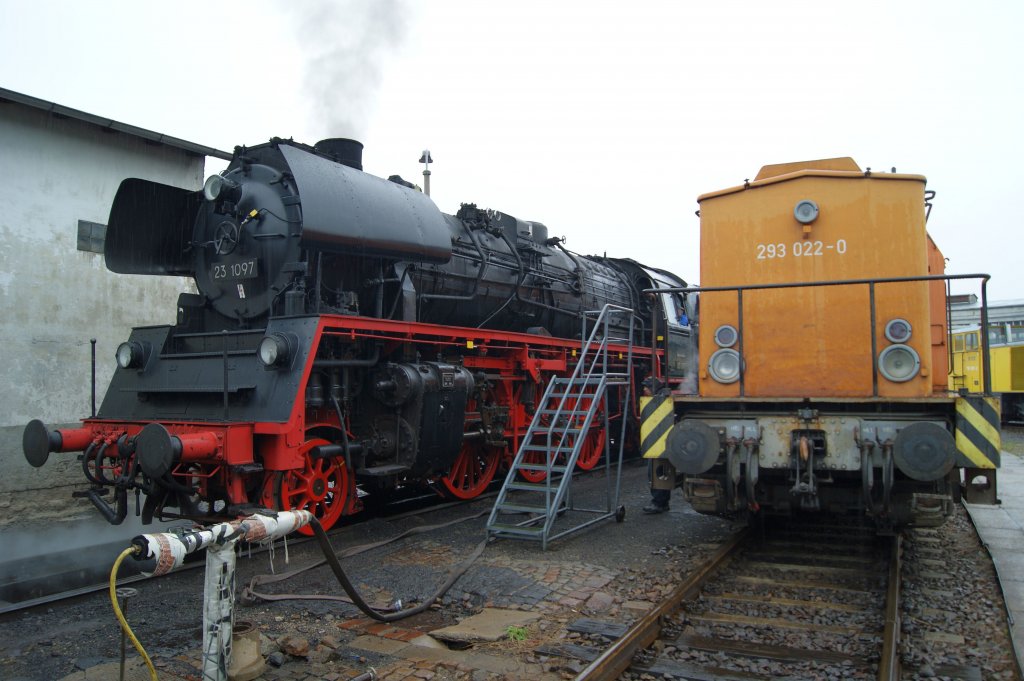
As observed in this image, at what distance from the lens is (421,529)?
23.4 ft

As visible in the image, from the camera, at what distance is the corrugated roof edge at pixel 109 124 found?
9555 mm

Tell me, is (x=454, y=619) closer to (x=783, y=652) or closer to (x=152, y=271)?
(x=783, y=652)

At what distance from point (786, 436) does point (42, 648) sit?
5109 millimetres

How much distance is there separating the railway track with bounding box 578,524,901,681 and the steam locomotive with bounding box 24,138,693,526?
6.73 ft

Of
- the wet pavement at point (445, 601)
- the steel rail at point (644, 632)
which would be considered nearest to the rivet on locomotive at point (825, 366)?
the steel rail at point (644, 632)

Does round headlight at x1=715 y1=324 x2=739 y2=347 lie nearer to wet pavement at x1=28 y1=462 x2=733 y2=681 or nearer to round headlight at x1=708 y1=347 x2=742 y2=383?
round headlight at x1=708 y1=347 x2=742 y2=383

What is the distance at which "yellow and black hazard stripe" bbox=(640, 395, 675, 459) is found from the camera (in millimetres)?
6105

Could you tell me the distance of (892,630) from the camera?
163 inches

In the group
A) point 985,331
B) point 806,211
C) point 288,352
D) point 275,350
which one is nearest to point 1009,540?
point 985,331

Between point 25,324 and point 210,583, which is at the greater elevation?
point 25,324

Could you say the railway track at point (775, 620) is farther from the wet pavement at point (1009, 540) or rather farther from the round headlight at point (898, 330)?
the round headlight at point (898, 330)

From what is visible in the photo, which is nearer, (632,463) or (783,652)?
(783,652)

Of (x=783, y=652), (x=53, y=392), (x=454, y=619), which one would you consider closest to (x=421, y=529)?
(x=454, y=619)

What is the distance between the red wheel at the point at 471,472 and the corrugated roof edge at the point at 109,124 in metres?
6.86
